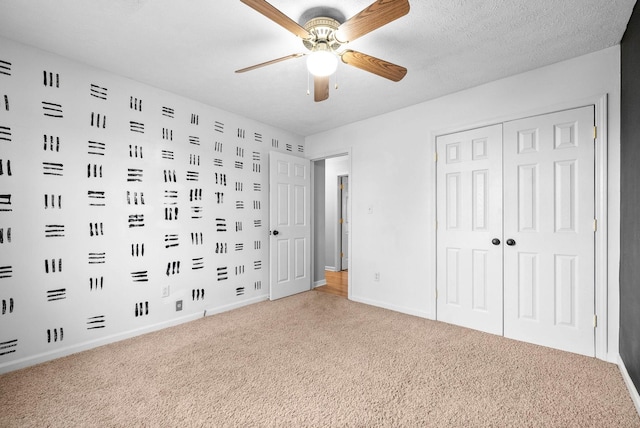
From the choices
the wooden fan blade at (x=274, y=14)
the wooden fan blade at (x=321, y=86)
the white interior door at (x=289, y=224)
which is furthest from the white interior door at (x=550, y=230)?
the white interior door at (x=289, y=224)

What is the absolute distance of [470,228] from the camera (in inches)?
120

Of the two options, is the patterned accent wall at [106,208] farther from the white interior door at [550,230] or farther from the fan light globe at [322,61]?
the white interior door at [550,230]

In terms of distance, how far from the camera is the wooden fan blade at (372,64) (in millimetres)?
1957

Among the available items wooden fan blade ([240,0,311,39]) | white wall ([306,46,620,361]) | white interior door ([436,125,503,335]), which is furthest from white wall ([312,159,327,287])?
wooden fan blade ([240,0,311,39])

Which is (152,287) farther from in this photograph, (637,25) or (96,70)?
(637,25)

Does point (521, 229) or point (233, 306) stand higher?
point (521, 229)

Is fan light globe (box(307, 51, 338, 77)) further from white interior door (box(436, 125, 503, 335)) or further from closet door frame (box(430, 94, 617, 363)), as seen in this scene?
closet door frame (box(430, 94, 617, 363))

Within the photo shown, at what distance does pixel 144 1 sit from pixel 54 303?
2394 mm

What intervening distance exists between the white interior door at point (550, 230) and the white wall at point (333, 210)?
11.9 feet

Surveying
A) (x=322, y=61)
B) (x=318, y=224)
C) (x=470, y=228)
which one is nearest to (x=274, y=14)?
(x=322, y=61)

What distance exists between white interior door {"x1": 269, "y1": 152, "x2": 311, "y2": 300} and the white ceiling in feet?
4.28

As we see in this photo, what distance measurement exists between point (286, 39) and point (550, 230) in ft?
8.91

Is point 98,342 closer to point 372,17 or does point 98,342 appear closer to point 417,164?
point 372,17

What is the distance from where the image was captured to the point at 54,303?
2416 mm
